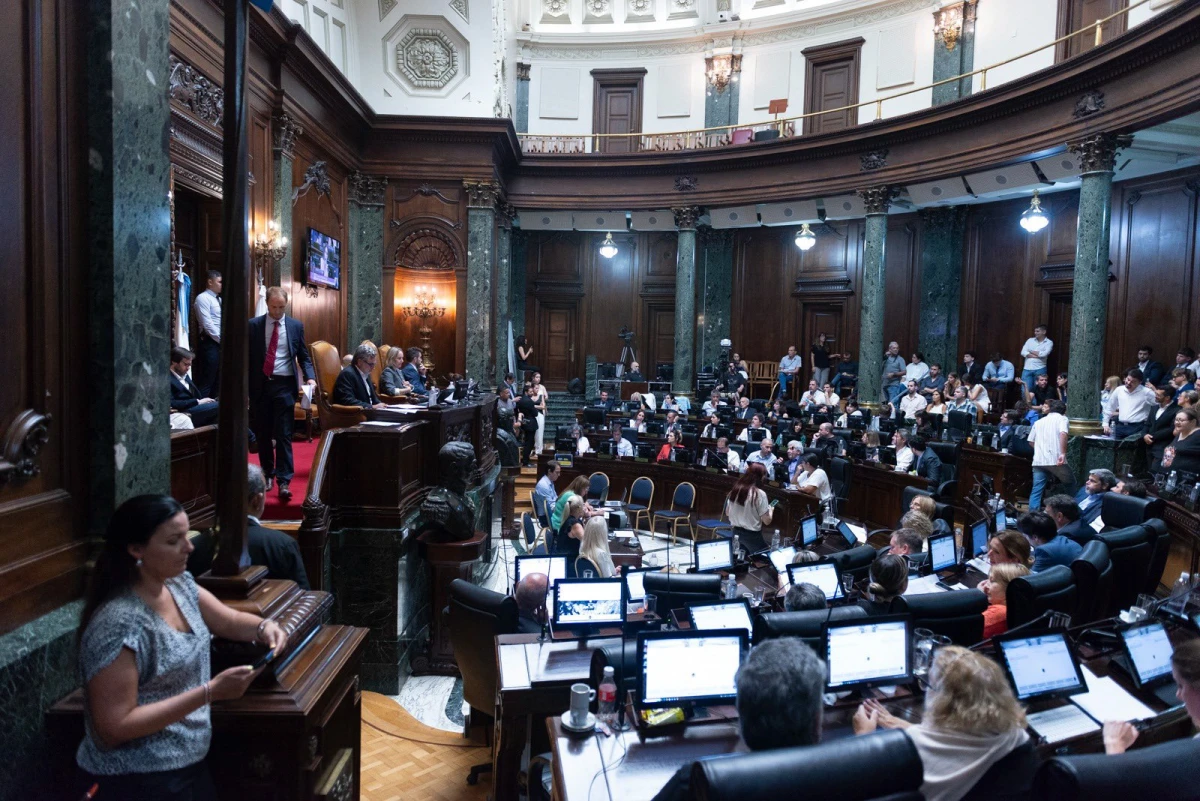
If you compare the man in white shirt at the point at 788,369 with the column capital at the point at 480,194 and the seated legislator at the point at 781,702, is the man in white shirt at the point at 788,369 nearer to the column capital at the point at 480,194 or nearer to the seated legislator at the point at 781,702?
the column capital at the point at 480,194

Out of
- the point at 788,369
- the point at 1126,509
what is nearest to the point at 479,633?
the point at 1126,509

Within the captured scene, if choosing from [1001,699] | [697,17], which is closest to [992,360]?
[697,17]

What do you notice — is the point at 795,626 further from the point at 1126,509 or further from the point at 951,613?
the point at 1126,509

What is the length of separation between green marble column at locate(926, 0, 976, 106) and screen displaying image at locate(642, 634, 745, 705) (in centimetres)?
1559

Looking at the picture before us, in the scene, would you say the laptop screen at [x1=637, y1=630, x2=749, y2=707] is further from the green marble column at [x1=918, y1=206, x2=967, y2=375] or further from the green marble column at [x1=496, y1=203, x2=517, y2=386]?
the green marble column at [x1=918, y1=206, x2=967, y2=375]

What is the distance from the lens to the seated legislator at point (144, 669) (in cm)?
214

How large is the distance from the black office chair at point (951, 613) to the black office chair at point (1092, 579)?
1.02m

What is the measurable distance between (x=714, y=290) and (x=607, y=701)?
18.4m

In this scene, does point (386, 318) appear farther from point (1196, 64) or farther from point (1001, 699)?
point (1001, 699)

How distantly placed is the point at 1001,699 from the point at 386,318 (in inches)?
553

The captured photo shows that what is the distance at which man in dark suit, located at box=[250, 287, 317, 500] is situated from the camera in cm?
618

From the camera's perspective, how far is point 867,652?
3.75m

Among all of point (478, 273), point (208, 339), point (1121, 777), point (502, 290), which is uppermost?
point (478, 273)

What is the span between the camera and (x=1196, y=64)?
9672 mm
